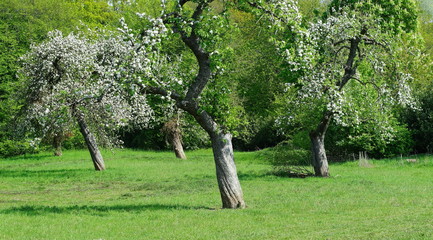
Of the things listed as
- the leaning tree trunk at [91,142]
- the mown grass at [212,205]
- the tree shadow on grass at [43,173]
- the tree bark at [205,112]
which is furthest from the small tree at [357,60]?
the tree shadow on grass at [43,173]

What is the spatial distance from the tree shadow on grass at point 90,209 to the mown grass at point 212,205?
1.2 inches

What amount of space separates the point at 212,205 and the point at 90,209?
12.6 feet

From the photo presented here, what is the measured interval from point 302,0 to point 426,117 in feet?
96.4

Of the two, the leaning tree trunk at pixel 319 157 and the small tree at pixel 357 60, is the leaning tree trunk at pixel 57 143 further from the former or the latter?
the small tree at pixel 357 60

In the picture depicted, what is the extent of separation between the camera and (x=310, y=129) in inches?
1069

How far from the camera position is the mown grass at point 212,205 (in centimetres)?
1331

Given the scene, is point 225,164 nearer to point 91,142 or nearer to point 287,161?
point 287,161

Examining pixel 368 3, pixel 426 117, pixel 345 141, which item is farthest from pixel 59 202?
pixel 426 117

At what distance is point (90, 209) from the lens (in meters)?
18.1

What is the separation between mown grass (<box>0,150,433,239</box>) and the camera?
43.7 ft

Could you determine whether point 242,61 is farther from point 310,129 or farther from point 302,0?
point 310,129

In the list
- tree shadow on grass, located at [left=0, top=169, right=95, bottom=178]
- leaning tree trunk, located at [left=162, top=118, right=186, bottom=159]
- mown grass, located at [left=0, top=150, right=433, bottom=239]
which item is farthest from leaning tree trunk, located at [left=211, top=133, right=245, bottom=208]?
leaning tree trunk, located at [left=162, top=118, right=186, bottom=159]

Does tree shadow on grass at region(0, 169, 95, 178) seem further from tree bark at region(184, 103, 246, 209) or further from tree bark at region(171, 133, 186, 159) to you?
tree bark at region(184, 103, 246, 209)

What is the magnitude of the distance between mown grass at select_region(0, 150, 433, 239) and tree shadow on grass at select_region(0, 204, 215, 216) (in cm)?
3
